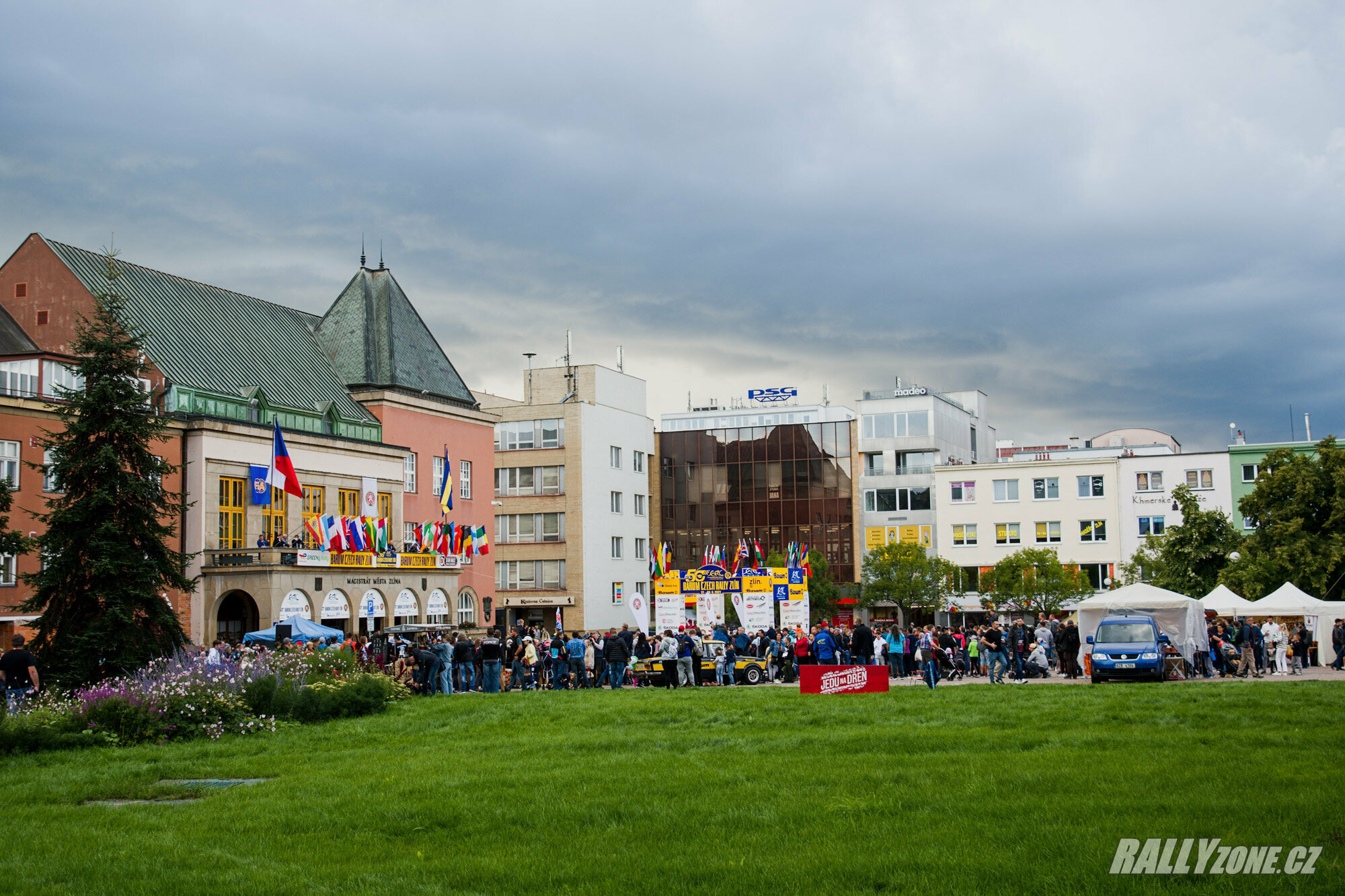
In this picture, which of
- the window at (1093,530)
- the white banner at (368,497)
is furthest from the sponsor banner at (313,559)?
the window at (1093,530)

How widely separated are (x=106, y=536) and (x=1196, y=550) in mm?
41639

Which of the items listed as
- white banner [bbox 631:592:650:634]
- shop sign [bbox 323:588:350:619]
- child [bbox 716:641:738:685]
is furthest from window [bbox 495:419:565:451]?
child [bbox 716:641:738:685]

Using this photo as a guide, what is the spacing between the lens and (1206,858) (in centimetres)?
858

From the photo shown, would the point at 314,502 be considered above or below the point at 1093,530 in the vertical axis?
above

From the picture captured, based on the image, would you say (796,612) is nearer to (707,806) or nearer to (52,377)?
(52,377)

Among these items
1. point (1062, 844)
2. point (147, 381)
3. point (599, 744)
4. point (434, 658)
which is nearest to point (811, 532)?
point (147, 381)

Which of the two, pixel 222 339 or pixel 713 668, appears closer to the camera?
pixel 713 668

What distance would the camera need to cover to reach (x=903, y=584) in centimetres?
7412

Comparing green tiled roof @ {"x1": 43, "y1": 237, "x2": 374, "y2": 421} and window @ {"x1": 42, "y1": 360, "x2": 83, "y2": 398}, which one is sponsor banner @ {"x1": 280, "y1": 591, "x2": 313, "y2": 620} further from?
window @ {"x1": 42, "y1": 360, "x2": 83, "y2": 398}

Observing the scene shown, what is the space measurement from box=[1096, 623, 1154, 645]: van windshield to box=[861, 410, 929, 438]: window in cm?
5430

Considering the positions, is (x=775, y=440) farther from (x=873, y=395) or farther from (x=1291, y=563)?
(x=1291, y=563)

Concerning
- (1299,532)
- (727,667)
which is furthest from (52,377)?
(1299,532)

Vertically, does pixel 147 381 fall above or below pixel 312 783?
above

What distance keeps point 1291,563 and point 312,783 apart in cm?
4259
